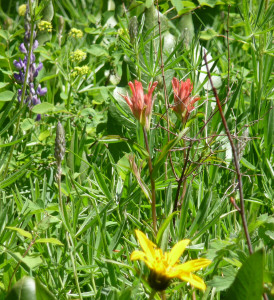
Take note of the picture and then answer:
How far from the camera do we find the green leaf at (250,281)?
934 millimetres

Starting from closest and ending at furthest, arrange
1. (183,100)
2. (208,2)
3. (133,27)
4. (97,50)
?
1. (183,100)
2. (133,27)
3. (97,50)
4. (208,2)

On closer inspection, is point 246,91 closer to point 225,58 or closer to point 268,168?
point 225,58

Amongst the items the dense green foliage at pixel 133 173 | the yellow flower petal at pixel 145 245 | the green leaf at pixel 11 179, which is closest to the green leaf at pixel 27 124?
the dense green foliage at pixel 133 173

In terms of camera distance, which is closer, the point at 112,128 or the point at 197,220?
the point at 197,220

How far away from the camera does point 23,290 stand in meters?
1.04

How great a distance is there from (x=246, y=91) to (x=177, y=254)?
1.56 metres

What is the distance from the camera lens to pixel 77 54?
7.32 ft

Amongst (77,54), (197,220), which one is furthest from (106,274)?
(77,54)

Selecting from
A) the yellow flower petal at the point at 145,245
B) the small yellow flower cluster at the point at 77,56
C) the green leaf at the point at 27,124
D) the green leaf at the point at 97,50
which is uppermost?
the green leaf at the point at 97,50

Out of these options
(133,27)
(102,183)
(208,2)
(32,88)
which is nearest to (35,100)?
(32,88)

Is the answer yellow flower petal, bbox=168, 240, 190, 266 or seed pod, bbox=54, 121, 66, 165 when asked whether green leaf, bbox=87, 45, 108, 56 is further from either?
yellow flower petal, bbox=168, 240, 190, 266

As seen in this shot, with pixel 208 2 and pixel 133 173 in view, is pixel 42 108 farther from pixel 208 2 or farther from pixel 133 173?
pixel 208 2

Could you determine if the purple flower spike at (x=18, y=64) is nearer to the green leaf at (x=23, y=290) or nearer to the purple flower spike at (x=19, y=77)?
the purple flower spike at (x=19, y=77)

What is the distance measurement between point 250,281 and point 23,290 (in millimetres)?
436
